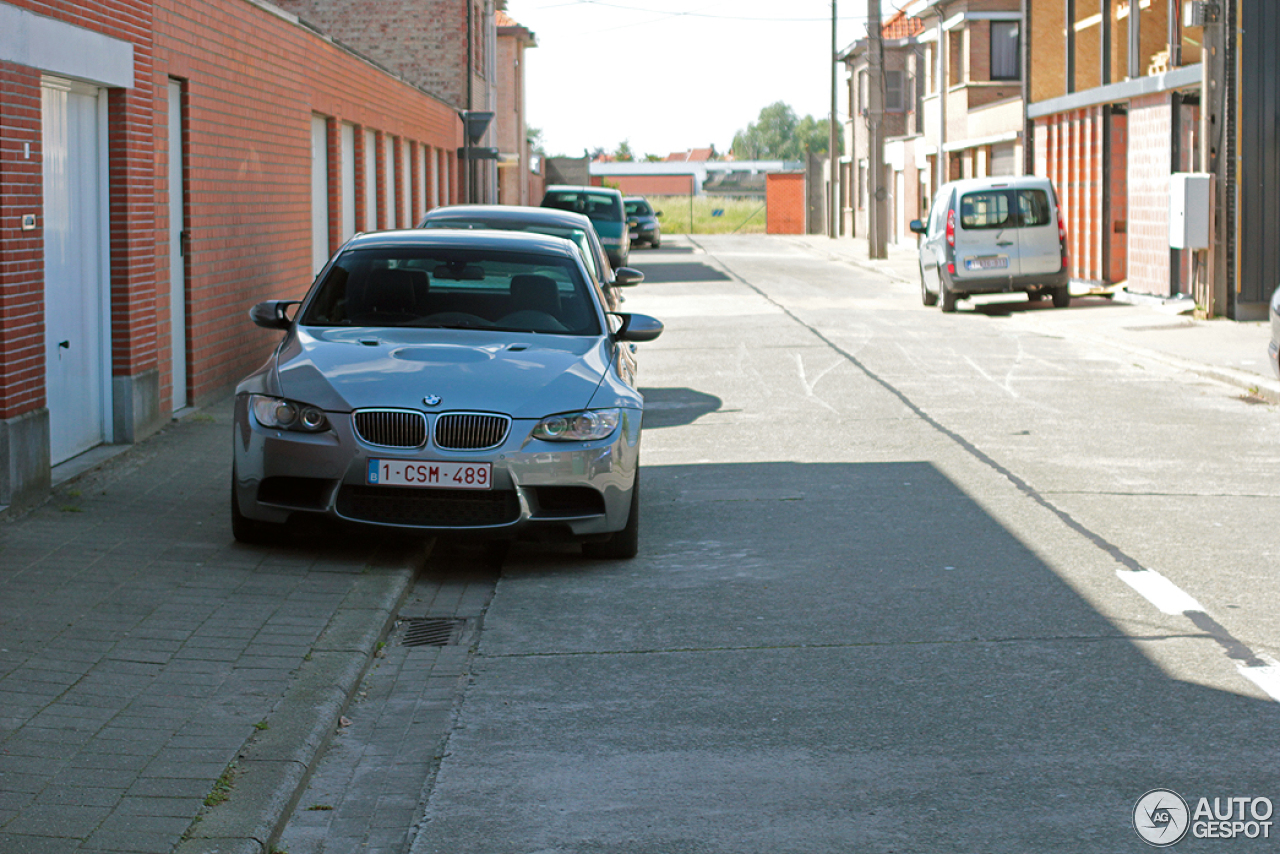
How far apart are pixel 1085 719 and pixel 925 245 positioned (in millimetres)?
21939

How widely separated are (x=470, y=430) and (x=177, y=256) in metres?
6.10

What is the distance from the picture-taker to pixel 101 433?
10.7 metres

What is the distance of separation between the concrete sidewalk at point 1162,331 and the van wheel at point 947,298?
399 millimetres

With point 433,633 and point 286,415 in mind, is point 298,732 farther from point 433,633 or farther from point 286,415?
point 286,415

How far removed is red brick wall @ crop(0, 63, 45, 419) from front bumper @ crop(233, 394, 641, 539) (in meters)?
1.82

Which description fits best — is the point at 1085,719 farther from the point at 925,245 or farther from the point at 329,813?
the point at 925,245

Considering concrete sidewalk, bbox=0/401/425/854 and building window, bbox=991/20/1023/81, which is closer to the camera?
concrete sidewalk, bbox=0/401/425/854

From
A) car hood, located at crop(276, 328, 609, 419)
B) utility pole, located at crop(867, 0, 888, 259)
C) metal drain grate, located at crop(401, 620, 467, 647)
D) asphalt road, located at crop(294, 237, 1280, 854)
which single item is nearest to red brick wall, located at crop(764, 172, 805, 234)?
utility pole, located at crop(867, 0, 888, 259)

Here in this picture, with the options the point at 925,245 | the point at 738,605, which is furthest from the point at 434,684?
the point at 925,245

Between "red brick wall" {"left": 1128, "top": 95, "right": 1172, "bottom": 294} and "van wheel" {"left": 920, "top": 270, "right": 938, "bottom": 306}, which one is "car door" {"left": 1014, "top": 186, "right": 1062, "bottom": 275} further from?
"van wheel" {"left": 920, "top": 270, "right": 938, "bottom": 306}

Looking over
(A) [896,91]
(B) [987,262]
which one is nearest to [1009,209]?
(B) [987,262]

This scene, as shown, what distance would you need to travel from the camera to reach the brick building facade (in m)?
8.75

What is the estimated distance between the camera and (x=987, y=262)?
2450 cm

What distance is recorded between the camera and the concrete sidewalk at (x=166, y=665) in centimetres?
425
